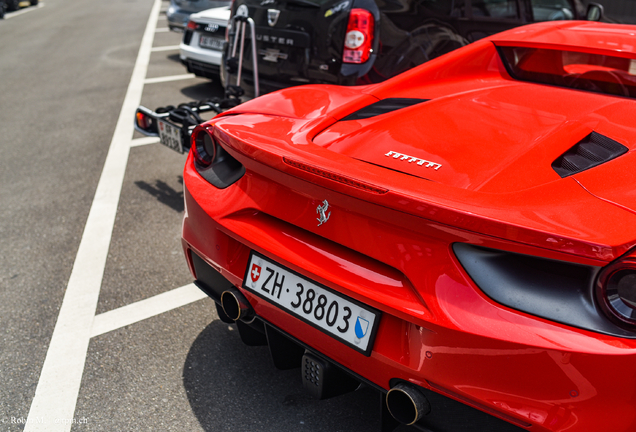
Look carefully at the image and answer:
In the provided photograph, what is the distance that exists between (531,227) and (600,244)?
0.16m

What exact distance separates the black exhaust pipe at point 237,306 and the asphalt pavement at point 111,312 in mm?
Answer: 457

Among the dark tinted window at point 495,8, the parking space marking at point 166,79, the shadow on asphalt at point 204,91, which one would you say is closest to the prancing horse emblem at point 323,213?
the dark tinted window at point 495,8

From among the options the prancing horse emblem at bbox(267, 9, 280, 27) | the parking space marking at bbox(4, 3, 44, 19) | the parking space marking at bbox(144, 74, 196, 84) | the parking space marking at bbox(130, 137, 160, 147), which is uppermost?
the prancing horse emblem at bbox(267, 9, 280, 27)

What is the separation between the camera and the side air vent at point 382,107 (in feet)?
7.43

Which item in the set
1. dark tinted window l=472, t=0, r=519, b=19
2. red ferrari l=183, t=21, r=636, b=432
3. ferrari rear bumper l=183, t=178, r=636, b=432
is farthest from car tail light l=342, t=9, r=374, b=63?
ferrari rear bumper l=183, t=178, r=636, b=432

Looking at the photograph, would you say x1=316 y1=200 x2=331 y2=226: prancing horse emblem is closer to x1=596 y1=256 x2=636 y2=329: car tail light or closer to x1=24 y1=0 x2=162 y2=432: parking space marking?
x1=596 y1=256 x2=636 y2=329: car tail light

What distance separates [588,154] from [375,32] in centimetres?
296

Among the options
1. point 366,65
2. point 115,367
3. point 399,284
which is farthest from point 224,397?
point 366,65

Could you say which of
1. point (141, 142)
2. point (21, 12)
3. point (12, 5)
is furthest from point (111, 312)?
point (12, 5)

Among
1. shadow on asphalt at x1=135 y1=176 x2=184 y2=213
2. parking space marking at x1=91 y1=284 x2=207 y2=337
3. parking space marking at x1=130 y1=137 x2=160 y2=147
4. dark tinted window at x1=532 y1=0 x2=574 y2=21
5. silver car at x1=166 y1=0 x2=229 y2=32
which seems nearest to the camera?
parking space marking at x1=91 y1=284 x2=207 y2=337

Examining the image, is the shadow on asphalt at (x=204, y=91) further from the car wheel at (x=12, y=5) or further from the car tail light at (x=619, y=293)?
the car wheel at (x=12, y=5)

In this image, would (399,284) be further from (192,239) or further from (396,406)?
(192,239)

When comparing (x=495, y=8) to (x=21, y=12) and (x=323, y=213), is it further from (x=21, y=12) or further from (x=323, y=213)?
(x=21, y=12)

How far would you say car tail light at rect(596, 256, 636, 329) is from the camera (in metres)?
1.33
